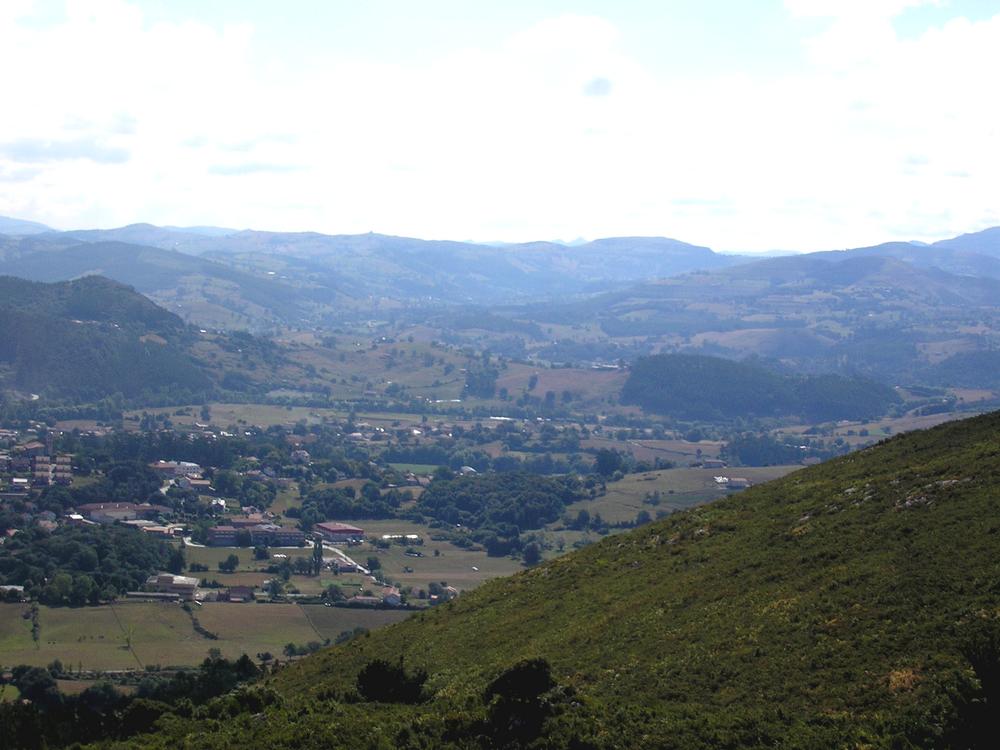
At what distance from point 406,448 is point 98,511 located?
65999mm

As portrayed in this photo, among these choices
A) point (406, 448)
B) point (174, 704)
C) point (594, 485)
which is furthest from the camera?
point (406, 448)

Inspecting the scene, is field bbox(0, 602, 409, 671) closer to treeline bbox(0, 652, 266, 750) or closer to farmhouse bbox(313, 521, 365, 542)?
treeline bbox(0, 652, 266, 750)

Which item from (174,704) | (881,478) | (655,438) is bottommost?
(655,438)

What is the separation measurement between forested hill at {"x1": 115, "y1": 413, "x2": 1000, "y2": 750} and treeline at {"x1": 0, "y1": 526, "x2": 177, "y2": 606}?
3869 centimetres

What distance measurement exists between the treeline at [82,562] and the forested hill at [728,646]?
127ft

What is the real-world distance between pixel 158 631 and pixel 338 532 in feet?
129

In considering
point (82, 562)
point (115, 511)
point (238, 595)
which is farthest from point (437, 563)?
point (115, 511)

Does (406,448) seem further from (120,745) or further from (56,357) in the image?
(120,745)

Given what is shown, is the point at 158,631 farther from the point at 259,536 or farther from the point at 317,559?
the point at 259,536

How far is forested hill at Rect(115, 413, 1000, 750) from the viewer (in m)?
21.7

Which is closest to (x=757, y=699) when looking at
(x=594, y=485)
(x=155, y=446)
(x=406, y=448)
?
(x=594, y=485)

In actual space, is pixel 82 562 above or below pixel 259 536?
above

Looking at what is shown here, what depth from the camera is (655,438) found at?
18875cm

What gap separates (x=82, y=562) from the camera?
79.9 meters
